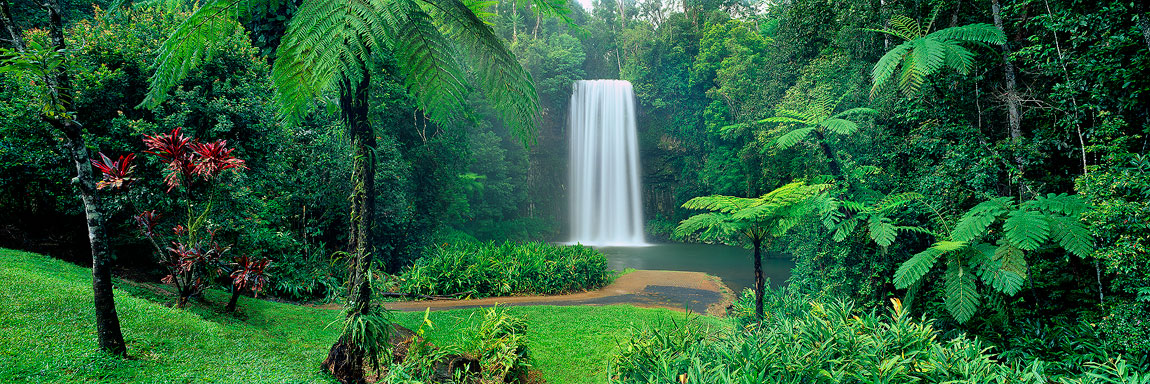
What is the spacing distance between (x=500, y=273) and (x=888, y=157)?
679 centimetres

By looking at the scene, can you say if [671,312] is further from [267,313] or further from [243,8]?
[243,8]

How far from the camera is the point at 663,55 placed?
25703 mm

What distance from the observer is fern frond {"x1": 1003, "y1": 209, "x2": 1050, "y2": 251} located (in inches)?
143

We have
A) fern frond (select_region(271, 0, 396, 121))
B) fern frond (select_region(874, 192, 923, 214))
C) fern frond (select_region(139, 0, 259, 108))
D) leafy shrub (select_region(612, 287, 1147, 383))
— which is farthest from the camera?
fern frond (select_region(874, 192, 923, 214))

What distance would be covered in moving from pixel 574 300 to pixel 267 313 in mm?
5013

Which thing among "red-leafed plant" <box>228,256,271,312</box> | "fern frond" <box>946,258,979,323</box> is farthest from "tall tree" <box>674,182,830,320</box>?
"red-leafed plant" <box>228,256,271,312</box>

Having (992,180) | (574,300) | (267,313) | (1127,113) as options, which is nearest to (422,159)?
(574,300)

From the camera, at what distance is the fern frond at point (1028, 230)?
3645mm

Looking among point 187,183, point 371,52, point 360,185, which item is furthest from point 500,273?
→ point 371,52

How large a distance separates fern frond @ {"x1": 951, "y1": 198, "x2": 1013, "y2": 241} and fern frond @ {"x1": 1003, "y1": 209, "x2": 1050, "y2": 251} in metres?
0.20

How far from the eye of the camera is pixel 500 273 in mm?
9766

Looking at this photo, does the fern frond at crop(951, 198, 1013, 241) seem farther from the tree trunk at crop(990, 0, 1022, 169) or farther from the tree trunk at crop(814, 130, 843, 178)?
the tree trunk at crop(814, 130, 843, 178)

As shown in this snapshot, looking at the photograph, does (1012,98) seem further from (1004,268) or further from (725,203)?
(725,203)

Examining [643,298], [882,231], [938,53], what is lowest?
[643,298]
